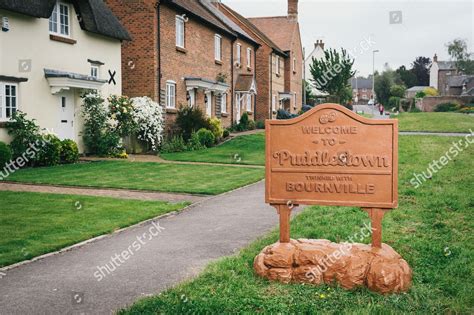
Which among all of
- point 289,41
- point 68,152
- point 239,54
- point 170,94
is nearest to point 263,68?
point 239,54

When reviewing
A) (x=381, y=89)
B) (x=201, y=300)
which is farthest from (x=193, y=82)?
(x=381, y=89)

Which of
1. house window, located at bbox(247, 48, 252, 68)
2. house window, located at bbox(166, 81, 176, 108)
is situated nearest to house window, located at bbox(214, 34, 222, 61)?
house window, located at bbox(166, 81, 176, 108)

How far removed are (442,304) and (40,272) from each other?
4631 millimetres

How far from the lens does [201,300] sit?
16.5ft

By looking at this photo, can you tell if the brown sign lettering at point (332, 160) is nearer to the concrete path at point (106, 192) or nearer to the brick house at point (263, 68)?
the concrete path at point (106, 192)

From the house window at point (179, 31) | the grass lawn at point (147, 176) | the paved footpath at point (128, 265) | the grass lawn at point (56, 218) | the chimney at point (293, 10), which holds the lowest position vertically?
the paved footpath at point (128, 265)

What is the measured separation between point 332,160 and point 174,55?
20.2 meters

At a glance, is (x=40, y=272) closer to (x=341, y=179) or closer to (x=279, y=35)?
(x=341, y=179)

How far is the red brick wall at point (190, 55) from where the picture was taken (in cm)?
2414

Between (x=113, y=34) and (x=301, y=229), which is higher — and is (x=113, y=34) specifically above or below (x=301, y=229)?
above

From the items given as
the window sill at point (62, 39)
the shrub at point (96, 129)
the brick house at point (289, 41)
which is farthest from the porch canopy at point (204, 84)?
the brick house at point (289, 41)

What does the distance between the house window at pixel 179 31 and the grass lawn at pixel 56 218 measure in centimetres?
1579

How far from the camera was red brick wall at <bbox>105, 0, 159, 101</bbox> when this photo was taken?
23.2 meters

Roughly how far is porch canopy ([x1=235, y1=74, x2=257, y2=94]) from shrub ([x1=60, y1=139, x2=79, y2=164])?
18917 mm
